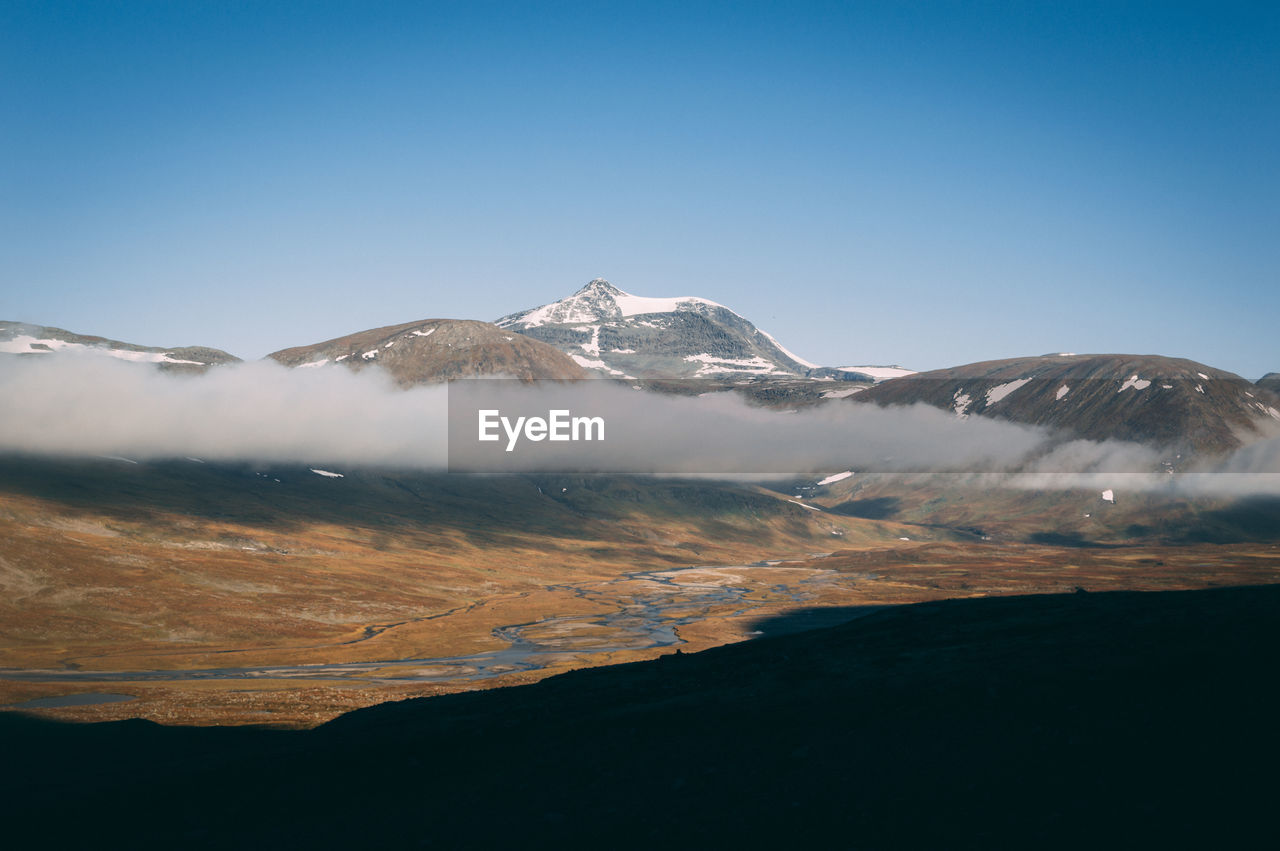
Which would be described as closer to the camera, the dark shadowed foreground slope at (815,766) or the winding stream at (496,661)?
the dark shadowed foreground slope at (815,766)

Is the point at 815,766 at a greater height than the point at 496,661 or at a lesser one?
greater

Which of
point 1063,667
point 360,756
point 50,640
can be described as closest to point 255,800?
point 360,756

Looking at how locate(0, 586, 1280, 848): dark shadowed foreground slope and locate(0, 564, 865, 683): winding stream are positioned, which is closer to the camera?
locate(0, 586, 1280, 848): dark shadowed foreground slope

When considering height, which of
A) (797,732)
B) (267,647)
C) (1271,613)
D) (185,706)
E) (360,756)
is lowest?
(267,647)

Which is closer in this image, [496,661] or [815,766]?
[815,766]

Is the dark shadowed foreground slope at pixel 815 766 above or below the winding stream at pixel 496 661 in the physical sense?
above

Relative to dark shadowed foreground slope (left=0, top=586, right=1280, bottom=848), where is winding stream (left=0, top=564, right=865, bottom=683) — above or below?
below

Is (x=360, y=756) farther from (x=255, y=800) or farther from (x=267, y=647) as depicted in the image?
(x=267, y=647)

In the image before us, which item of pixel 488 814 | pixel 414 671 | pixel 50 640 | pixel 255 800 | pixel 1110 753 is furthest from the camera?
pixel 50 640
